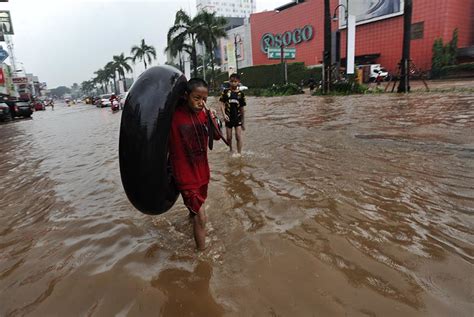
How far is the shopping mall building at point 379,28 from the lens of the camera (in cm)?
3064

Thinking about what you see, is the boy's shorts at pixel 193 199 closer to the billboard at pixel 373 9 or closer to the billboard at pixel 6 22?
the billboard at pixel 373 9

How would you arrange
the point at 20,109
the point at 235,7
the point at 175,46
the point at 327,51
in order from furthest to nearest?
the point at 235,7 → the point at 175,46 → the point at 20,109 → the point at 327,51

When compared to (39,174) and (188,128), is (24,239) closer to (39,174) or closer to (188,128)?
(188,128)

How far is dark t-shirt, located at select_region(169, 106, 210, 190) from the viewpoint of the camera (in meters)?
2.83

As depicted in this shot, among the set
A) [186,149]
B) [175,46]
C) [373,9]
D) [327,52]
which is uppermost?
[373,9]

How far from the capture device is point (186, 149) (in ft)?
9.31

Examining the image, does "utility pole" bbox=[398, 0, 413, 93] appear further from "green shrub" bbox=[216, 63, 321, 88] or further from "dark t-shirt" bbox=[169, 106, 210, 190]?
"dark t-shirt" bbox=[169, 106, 210, 190]

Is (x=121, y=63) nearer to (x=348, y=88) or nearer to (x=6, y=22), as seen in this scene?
(x=6, y=22)

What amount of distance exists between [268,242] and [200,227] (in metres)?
0.64

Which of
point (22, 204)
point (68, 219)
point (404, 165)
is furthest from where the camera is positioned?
point (404, 165)

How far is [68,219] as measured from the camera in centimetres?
411

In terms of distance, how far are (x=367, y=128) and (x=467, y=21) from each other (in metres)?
31.5

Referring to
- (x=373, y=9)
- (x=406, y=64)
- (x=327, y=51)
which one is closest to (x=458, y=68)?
(x=373, y=9)

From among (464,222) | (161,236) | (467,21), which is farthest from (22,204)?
(467,21)
